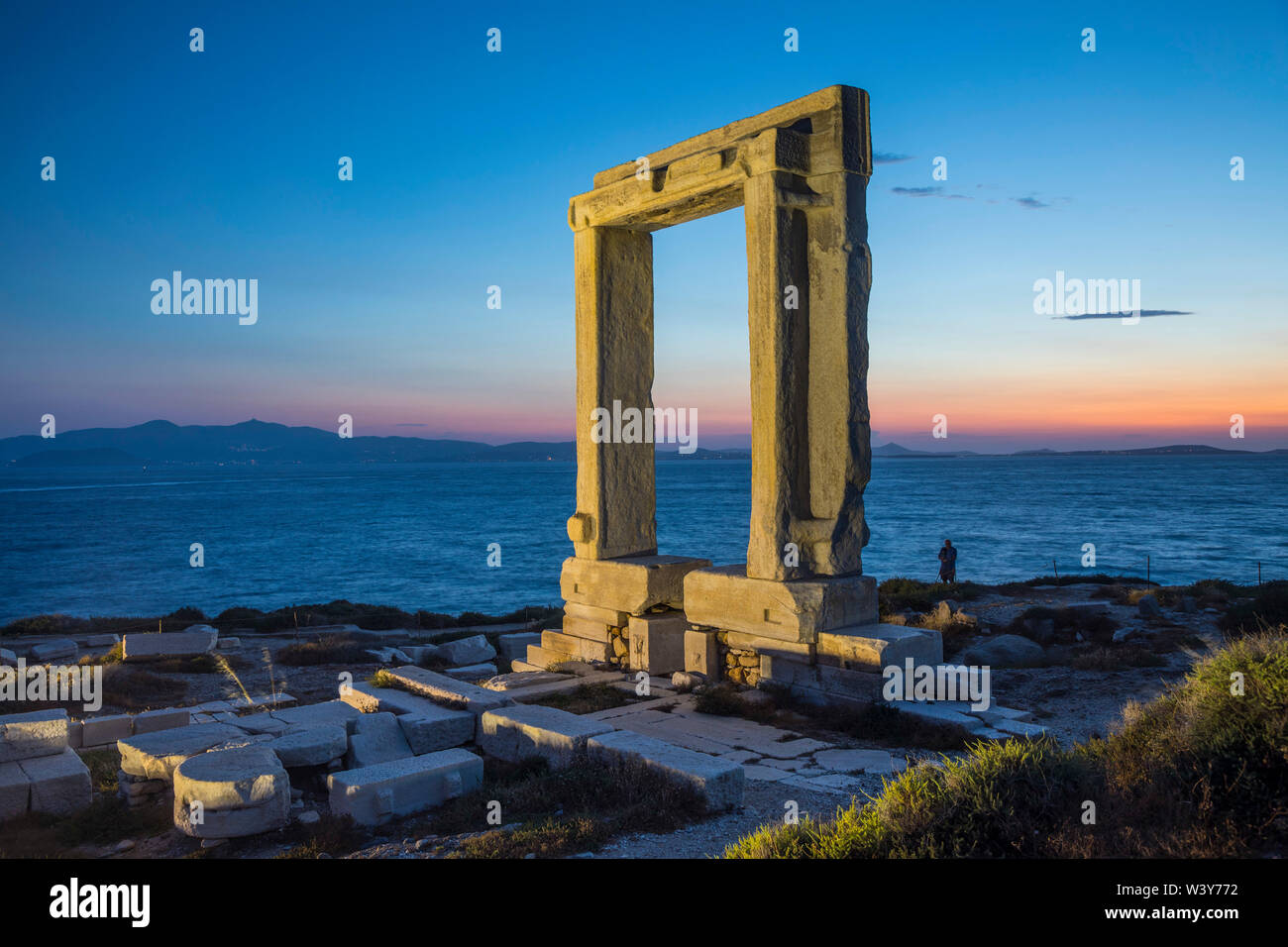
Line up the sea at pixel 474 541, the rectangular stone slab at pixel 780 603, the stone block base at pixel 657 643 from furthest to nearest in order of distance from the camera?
the sea at pixel 474 541, the stone block base at pixel 657 643, the rectangular stone slab at pixel 780 603

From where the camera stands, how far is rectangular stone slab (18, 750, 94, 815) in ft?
22.7

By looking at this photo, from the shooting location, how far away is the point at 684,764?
21.0ft

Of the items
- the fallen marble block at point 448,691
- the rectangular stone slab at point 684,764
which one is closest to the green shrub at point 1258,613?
the rectangular stone slab at point 684,764

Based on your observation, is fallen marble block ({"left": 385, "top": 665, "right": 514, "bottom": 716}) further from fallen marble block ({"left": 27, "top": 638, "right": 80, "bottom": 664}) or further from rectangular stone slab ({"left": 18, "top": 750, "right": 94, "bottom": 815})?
fallen marble block ({"left": 27, "top": 638, "right": 80, "bottom": 664})

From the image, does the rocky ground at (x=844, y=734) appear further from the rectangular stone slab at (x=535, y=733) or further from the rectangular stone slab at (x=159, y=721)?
the rectangular stone slab at (x=159, y=721)

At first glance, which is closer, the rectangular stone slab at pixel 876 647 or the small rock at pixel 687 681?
the rectangular stone slab at pixel 876 647

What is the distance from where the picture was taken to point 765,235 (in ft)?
30.8

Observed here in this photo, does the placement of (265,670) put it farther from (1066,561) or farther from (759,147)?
(1066,561)

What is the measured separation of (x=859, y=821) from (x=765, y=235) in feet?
21.2

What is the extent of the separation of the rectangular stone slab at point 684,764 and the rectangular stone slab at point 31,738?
4.82 meters

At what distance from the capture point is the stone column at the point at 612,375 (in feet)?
38.4

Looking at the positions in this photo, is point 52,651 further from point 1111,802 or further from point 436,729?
point 1111,802

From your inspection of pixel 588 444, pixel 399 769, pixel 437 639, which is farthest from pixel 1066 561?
pixel 399 769

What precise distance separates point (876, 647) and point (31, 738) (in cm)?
779
